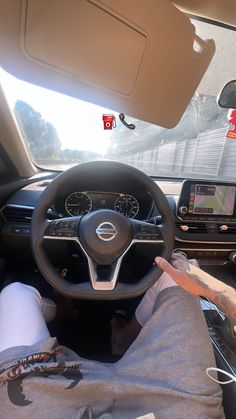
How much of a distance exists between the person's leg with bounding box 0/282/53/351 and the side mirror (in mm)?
1193

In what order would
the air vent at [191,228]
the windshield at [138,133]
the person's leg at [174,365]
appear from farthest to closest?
the air vent at [191,228] < the windshield at [138,133] < the person's leg at [174,365]

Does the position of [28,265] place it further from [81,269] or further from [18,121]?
[18,121]

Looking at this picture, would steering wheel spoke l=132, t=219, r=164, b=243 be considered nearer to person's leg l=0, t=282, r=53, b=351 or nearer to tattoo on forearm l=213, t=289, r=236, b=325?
tattoo on forearm l=213, t=289, r=236, b=325

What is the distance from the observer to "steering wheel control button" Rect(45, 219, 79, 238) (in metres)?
1.06

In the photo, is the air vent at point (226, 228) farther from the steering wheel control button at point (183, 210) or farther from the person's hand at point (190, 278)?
the person's hand at point (190, 278)

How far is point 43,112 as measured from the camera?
66.6 inches

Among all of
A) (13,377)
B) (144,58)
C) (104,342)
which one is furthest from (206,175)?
(13,377)

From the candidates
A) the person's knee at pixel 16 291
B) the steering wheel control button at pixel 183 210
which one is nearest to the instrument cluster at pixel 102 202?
the steering wheel control button at pixel 183 210

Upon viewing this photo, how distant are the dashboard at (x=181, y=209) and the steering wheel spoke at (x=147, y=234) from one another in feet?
1.00

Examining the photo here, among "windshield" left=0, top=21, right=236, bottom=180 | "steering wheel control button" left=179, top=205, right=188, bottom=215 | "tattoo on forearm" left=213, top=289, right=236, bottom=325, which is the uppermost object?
"windshield" left=0, top=21, right=236, bottom=180

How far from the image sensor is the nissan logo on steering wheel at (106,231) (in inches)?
41.5

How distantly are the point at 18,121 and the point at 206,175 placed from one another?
1220 mm

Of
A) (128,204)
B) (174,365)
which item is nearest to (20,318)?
(174,365)

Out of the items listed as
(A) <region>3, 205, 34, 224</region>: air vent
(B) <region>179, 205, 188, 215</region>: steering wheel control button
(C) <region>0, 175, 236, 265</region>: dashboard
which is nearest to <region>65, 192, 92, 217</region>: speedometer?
(C) <region>0, 175, 236, 265</region>: dashboard
